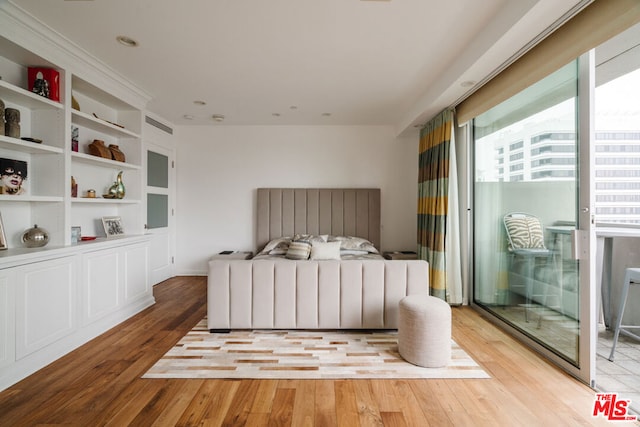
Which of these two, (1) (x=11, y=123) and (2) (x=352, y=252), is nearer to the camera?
(1) (x=11, y=123)

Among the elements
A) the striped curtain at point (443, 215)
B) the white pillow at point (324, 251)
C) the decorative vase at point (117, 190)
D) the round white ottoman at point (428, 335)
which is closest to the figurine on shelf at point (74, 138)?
the decorative vase at point (117, 190)

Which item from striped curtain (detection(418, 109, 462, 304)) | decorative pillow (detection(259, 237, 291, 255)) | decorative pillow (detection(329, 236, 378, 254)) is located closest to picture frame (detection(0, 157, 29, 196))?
decorative pillow (detection(259, 237, 291, 255))

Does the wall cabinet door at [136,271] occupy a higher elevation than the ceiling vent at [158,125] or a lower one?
lower

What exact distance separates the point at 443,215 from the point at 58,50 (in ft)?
12.8

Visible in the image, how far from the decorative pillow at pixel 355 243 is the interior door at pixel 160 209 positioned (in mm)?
2555

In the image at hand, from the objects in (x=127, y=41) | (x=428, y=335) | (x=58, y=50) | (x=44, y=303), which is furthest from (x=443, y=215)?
(x=58, y=50)

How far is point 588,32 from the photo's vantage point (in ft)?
5.38

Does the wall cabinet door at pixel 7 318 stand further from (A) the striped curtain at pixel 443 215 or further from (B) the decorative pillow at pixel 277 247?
(A) the striped curtain at pixel 443 215

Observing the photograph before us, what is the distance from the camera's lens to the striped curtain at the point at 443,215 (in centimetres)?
324

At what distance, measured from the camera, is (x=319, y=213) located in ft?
14.3

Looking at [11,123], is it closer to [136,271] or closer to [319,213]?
[136,271]

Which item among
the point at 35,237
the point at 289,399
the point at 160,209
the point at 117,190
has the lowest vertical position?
the point at 289,399

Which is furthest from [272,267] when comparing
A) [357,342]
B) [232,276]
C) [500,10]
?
[500,10]

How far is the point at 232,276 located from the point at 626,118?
3323 millimetres
